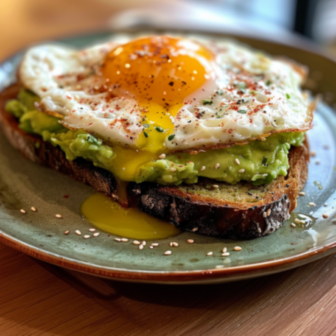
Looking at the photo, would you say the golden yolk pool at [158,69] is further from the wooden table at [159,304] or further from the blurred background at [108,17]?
the blurred background at [108,17]

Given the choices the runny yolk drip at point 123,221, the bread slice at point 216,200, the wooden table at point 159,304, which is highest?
the bread slice at point 216,200

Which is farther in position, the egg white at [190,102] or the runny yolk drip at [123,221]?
the egg white at [190,102]

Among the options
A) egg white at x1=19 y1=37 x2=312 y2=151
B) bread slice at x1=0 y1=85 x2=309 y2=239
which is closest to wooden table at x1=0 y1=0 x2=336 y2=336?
bread slice at x1=0 y1=85 x2=309 y2=239

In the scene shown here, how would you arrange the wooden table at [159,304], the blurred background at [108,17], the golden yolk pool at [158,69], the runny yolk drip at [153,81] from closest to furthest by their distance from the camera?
the wooden table at [159,304]
the runny yolk drip at [153,81]
the golden yolk pool at [158,69]
the blurred background at [108,17]

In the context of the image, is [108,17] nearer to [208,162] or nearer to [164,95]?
[164,95]

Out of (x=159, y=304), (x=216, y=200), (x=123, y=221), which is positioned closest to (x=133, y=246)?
(x=123, y=221)

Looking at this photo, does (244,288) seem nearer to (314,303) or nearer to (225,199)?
(314,303)

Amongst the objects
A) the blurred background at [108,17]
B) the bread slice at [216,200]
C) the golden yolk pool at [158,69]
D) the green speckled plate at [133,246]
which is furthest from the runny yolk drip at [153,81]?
the blurred background at [108,17]

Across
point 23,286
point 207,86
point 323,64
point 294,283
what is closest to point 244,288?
point 294,283
